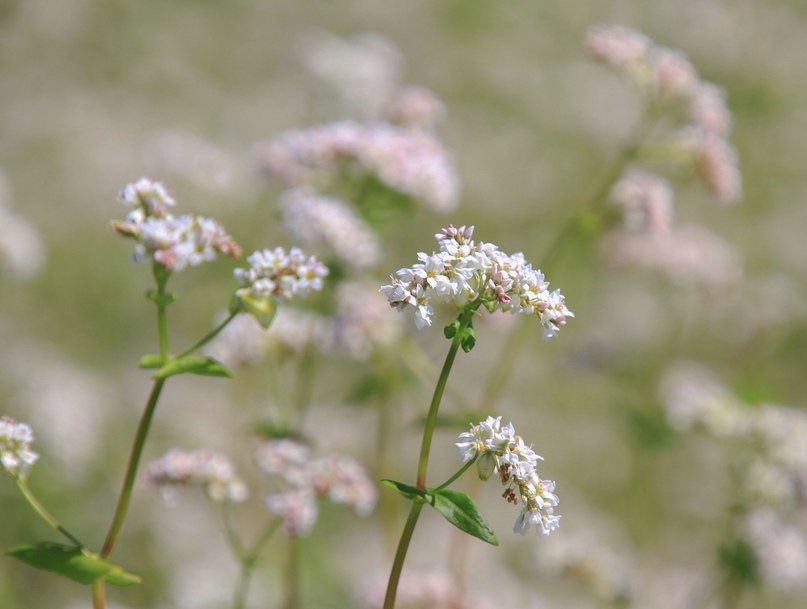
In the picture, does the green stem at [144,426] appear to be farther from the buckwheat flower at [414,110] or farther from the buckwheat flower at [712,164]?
the buckwheat flower at [712,164]

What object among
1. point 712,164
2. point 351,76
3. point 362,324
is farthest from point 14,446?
point 351,76

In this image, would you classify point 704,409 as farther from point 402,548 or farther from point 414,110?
point 402,548

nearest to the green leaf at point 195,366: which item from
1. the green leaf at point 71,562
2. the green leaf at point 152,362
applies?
the green leaf at point 152,362

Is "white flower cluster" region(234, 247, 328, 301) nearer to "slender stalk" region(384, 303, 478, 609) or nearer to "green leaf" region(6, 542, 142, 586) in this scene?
"slender stalk" region(384, 303, 478, 609)

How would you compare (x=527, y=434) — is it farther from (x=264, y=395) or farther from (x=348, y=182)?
(x=348, y=182)

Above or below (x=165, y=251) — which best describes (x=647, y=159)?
above

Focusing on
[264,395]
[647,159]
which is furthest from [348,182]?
[264,395]
